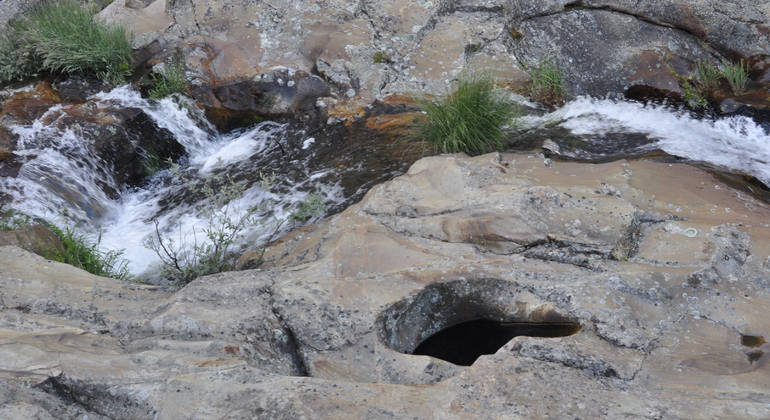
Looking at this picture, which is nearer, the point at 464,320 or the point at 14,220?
the point at 464,320

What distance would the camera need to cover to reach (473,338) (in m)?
3.21

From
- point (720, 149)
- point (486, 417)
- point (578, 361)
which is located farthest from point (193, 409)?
point (720, 149)

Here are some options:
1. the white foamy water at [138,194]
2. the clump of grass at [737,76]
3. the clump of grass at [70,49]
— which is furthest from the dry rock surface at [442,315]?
the clump of grass at [70,49]

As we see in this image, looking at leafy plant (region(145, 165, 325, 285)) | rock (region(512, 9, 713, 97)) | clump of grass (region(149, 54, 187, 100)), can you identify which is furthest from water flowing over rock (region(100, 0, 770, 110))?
leafy plant (region(145, 165, 325, 285))

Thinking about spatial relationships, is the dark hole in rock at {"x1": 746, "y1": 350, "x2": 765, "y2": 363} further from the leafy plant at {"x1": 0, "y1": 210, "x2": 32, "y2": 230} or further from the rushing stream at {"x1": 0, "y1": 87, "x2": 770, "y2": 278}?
the leafy plant at {"x1": 0, "y1": 210, "x2": 32, "y2": 230}

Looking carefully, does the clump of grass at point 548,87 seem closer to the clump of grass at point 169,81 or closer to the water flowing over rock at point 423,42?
the water flowing over rock at point 423,42

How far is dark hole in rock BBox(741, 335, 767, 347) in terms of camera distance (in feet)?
8.87

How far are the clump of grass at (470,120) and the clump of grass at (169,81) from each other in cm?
288

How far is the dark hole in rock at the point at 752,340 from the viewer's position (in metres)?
2.71

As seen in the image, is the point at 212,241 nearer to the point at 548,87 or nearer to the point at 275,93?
the point at 275,93

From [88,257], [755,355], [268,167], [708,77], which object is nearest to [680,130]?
[708,77]

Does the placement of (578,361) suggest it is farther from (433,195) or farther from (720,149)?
(720,149)

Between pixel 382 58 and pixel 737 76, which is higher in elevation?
pixel 382 58

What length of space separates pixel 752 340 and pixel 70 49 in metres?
6.78
